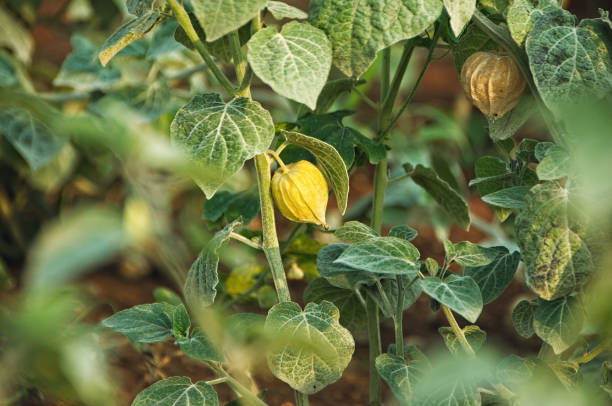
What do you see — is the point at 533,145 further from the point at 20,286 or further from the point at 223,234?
the point at 20,286

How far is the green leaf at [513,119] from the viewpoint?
790 millimetres

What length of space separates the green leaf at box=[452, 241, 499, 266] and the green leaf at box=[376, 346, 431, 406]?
0.42ft

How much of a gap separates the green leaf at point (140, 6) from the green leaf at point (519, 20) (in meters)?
0.36

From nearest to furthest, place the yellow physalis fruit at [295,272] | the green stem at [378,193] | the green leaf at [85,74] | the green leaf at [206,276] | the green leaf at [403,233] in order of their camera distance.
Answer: the green leaf at [206,276], the green leaf at [403,233], the green stem at [378,193], the yellow physalis fruit at [295,272], the green leaf at [85,74]

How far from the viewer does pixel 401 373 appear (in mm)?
764

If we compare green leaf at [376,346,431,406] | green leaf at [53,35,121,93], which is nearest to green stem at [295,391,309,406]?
green leaf at [376,346,431,406]

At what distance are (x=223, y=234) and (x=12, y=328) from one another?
21.3 inches

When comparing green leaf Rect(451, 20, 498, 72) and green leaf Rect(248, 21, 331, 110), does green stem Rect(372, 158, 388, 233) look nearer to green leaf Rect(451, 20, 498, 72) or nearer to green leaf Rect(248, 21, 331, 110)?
green leaf Rect(451, 20, 498, 72)

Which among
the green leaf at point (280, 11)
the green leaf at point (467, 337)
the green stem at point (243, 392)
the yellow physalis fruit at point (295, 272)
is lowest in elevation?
the yellow physalis fruit at point (295, 272)

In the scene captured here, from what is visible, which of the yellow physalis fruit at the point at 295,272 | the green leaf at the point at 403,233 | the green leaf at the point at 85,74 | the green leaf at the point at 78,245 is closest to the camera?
the green leaf at the point at 78,245

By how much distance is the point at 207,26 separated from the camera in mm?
619

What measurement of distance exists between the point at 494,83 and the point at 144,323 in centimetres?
45

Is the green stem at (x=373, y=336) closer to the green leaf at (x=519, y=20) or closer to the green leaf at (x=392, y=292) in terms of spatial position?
the green leaf at (x=392, y=292)

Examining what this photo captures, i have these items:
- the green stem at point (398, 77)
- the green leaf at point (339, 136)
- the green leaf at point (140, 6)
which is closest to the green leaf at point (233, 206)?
the green leaf at point (339, 136)
